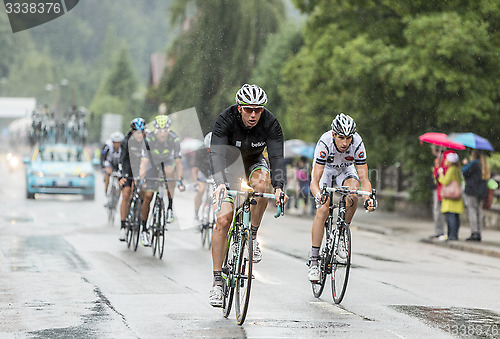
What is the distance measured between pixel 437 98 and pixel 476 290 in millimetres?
12089

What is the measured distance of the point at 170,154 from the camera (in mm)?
13375

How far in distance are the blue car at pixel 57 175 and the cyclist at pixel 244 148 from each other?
20.0m

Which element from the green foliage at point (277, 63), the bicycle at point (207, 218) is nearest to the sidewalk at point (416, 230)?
the bicycle at point (207, 218)

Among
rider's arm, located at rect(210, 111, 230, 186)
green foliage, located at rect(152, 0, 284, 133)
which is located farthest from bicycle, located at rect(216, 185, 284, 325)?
green foliage, located at rect(152, 0, 284, 133)

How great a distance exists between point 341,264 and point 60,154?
2122 cm

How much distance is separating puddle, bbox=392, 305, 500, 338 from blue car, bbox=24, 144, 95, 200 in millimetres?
19906

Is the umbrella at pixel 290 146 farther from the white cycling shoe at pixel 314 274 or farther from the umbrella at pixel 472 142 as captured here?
the white cycling shoe at pixel 314 274

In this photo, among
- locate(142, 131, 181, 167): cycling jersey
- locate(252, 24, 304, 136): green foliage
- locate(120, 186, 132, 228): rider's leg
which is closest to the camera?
locate(142, 131, 181, 167): cycling jersey

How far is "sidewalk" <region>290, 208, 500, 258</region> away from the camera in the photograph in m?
17.3

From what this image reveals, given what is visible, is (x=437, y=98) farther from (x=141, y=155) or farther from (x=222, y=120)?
(x=222, y=120)

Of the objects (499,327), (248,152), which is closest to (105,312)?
(248,152)

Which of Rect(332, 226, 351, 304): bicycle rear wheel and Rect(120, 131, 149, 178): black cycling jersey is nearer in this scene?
Rect(332, 226, 351, 304): bicycle rear wheel

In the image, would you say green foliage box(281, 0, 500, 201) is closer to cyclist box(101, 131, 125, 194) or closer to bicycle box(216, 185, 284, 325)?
cyclist box(101, 131, 125, 194)

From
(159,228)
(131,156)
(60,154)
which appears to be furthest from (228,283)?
(60,154)
